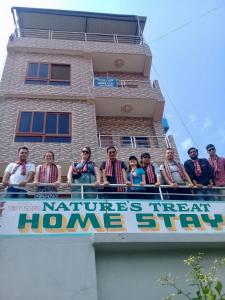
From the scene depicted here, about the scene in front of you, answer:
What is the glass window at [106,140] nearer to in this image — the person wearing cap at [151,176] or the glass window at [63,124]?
the glass window at [63,124]

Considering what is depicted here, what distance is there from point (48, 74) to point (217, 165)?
819cm

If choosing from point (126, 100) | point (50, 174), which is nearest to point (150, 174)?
point (50, 174)

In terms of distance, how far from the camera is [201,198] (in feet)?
20.1

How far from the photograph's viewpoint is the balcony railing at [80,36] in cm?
1474

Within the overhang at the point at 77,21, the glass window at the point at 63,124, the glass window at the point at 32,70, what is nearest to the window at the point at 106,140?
the glass window at the point at 63,124

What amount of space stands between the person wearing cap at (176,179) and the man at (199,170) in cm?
14

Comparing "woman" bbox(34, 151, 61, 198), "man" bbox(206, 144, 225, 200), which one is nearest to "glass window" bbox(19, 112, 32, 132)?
"woman" bbox(34, 151, 61, 198)

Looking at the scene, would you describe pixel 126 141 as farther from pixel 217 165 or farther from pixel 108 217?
pixel 108 217

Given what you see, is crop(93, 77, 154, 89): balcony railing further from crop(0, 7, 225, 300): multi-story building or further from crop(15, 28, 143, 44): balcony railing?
crop(15, 28, 143, 44): balcony railing

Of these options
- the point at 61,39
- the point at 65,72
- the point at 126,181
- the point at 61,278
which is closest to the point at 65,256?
the point at 61,278

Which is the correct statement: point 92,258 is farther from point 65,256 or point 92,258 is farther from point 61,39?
point 61,39

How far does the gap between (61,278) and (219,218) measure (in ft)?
9.52

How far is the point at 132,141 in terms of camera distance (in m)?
11.5

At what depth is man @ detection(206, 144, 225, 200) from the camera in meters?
6.49
